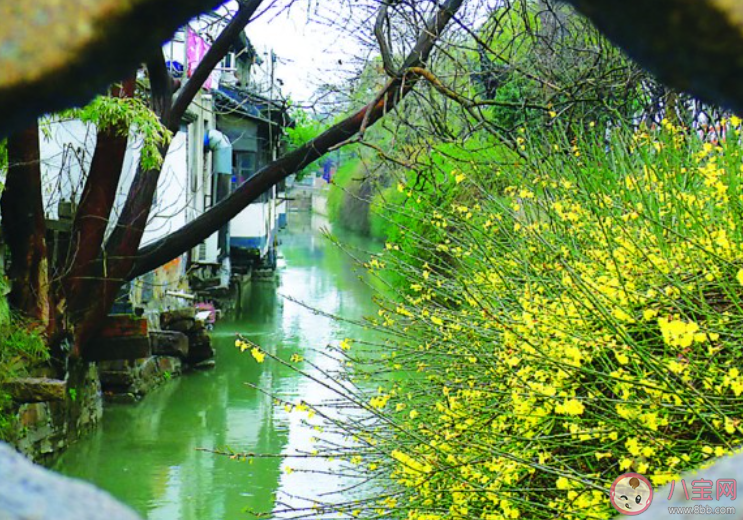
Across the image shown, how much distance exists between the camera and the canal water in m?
9.21

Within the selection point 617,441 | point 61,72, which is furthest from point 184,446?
point 61,72

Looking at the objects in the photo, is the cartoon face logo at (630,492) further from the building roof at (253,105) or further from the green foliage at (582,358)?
the building roof at (253,105)

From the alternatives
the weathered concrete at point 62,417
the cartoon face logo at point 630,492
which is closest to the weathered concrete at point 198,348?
the weathered concrete at point 62,417

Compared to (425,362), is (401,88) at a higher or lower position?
higher

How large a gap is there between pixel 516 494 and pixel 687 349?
1.01 meters

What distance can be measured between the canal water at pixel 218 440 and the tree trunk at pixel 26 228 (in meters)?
1.94

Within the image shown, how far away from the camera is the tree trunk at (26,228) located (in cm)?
835

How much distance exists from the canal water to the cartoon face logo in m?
2.23

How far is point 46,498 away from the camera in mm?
645

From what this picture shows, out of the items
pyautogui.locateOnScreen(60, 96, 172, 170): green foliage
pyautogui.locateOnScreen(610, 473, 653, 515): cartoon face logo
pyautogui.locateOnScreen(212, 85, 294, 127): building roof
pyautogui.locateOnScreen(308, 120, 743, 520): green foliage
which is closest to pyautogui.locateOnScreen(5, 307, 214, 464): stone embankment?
pyautogui.locateOnScreen(60, 96, 172, 170): green foliage

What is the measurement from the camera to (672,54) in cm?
75

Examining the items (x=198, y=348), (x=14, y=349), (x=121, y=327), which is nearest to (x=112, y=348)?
(x=121, y=327)

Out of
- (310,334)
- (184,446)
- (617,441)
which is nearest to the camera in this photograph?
(617,441)

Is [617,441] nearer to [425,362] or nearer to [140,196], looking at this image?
[425,362]
